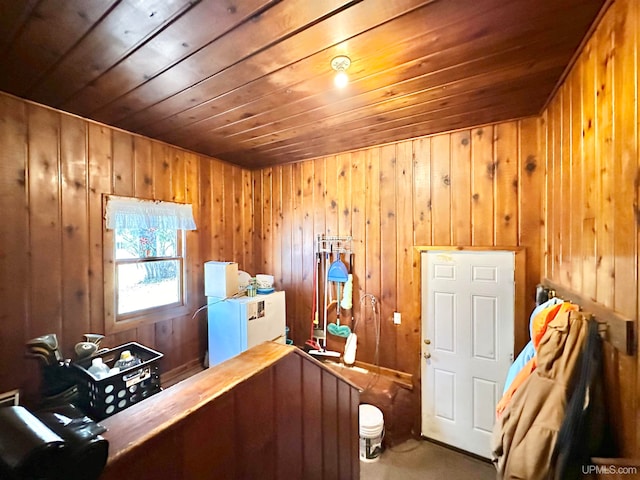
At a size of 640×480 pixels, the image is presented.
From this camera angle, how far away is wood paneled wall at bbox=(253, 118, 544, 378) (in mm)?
2262

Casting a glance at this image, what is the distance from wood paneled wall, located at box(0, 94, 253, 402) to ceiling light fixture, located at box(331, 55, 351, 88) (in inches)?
75.2

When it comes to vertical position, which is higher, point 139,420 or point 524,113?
point 524,113

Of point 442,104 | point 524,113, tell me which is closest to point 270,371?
point 442,104

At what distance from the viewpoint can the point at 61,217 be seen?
202cm

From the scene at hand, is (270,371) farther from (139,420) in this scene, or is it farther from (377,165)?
(377,165)

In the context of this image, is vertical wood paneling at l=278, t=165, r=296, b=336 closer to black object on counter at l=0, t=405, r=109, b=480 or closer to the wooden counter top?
the wooden counter top

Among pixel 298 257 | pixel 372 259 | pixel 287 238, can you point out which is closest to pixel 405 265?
pixel 372 259

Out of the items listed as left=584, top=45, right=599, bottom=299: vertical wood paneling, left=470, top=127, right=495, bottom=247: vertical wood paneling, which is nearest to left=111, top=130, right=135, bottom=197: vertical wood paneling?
left=470, top=127, right=495, bottom=247: vertical wood paneling

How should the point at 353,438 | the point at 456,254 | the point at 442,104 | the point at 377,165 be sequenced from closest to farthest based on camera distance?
the point at 353,438
the point at 442,104
the point at 456,254
the point at 377,165

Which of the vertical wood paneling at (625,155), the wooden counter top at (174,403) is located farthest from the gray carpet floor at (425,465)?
the vertical wood paneling at (625,155)

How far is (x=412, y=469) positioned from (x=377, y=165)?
2769 millimetres

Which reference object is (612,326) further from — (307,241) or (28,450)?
(307,241)

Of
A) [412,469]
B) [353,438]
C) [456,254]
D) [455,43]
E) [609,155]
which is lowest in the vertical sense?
[412,469]

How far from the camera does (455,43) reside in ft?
4.27
